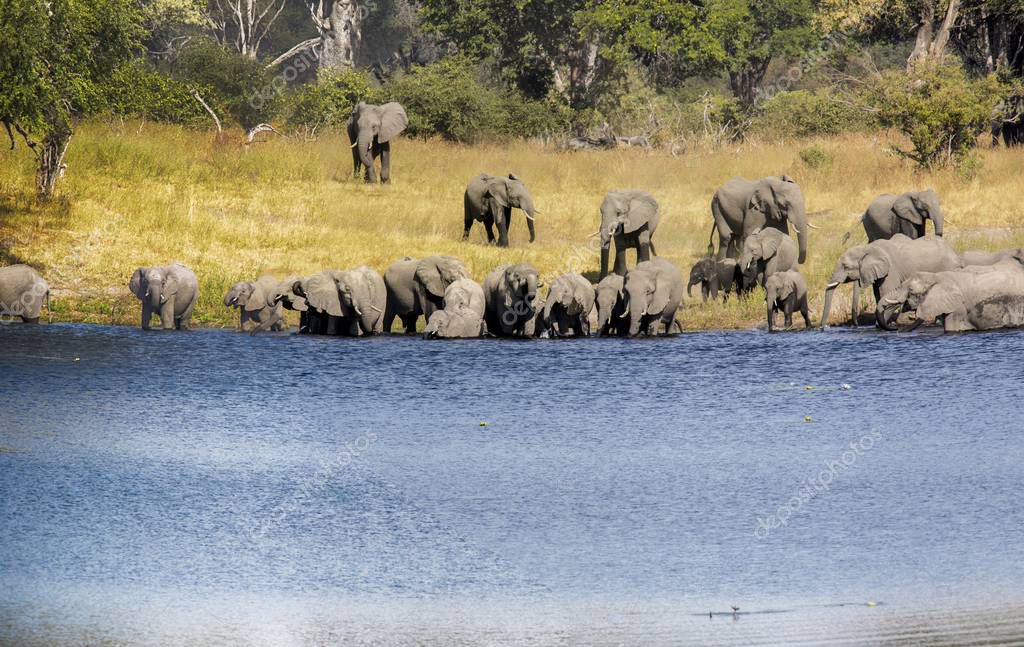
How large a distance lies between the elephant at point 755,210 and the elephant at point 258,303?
24.9 feet

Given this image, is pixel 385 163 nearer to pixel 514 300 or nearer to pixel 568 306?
pixel 514 300

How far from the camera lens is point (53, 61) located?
27000 mm

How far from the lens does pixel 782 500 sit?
13.0 meters

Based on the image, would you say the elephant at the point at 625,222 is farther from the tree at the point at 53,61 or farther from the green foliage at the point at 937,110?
the green foliage at the point at 937,110

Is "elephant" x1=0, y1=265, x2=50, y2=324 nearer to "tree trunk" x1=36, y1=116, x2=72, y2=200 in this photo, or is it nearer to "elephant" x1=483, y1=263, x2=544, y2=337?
"tree trunk" x1=36, y1=116, x2=72, y2=200

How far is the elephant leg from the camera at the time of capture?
120ft

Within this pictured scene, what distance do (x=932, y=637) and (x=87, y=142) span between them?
26753 mm

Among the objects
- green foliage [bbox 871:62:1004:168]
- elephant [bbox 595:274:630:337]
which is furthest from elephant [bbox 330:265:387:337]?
green foliage [bbox 871:62:1004:168]

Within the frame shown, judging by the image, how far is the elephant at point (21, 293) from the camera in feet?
78.2

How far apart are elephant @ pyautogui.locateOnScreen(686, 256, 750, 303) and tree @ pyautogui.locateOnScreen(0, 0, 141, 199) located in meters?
10.6

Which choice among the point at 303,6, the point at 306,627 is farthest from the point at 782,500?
the point at 303,6

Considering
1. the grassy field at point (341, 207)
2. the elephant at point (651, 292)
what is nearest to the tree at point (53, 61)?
the grassy field at point (341, 207)

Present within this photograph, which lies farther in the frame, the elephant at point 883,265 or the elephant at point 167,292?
the elephant at point 883,265

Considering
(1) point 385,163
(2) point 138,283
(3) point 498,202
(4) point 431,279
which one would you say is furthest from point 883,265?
(1) point 385,163
